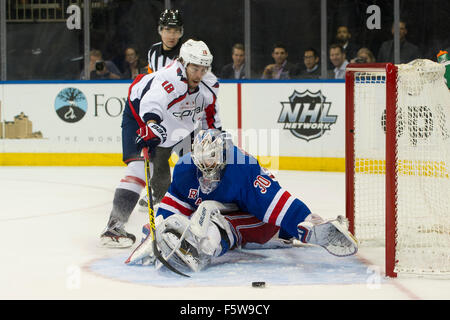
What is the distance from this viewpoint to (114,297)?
8.57 ft

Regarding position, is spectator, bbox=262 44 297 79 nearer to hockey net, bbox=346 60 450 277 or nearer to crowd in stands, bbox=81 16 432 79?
crowd in stands, bbox=81 16 432 79

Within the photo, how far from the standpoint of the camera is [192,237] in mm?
2934

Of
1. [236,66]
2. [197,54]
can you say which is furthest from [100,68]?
[197,54]

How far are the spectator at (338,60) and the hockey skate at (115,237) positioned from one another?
342 centimetres

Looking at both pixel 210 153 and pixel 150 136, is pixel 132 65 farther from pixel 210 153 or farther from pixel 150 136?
pixel 210 153

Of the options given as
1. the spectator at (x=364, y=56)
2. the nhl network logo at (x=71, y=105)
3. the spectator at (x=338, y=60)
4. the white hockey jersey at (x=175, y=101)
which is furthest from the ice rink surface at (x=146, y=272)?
the nhl network logo at (x=71, y=105)

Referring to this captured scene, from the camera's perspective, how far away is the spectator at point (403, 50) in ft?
21.0

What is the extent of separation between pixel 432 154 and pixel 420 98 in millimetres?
235

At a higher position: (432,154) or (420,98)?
(420,98)

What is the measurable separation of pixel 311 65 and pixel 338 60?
0.77 ft

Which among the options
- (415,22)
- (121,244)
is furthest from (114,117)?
(121,244)

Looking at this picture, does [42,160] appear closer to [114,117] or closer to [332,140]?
[114,117]

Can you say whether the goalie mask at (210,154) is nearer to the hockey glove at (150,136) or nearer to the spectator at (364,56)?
the hockey glove at (150,136)

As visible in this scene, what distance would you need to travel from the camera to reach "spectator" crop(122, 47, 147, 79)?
7121 millimetres
